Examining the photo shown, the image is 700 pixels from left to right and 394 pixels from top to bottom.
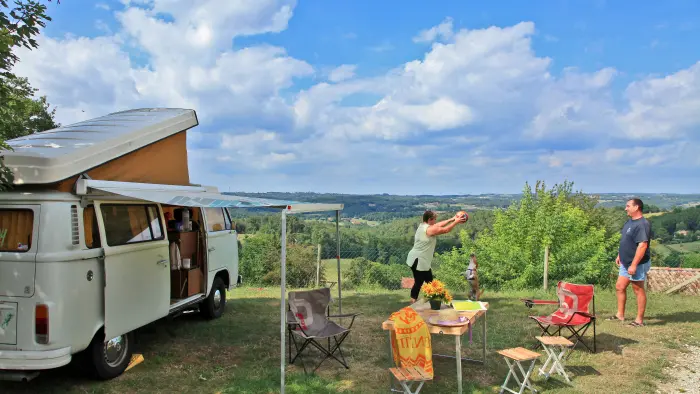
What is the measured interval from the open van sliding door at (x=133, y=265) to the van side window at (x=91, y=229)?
0.14 feet

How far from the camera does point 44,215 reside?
13.2ft

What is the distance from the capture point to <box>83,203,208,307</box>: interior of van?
496 centimetres

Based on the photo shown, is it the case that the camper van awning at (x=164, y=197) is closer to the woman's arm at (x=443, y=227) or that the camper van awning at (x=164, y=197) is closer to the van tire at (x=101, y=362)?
the van tire at (x=101, y=362)

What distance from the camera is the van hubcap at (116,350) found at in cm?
472

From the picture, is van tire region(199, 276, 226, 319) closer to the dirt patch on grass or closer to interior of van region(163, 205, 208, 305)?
interior of van region(163, 205, 208, 305)

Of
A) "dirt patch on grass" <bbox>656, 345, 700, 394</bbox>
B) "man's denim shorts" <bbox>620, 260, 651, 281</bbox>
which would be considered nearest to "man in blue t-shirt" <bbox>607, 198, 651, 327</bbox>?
"man's denim shorts" <bbox>620, 260, 651, 281</bbox>

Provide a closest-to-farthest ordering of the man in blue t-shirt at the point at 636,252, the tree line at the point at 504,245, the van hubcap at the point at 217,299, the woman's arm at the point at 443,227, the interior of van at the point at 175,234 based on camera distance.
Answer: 1. the interior of van at the point at 175,234
2. the woman's arm at the point at 443,227
3. the man in blue t-shirt at the point at 636,252
4. the van hubcap at the point at 217,299
5. the tree line at the point at 504,245

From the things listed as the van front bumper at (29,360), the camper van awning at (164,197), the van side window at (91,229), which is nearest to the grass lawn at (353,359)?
the van front bumper at (29,360)

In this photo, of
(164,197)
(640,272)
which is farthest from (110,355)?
(640,272)

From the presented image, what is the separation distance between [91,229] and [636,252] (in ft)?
21.8

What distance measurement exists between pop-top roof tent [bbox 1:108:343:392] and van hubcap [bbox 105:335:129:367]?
147 cm

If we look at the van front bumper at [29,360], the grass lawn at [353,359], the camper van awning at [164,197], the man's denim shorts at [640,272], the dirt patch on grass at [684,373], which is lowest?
the dirt patch on grass at [684,373]

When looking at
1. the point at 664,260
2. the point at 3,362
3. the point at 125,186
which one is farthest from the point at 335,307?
the point at 664,260

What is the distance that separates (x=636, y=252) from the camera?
647 centimetres
